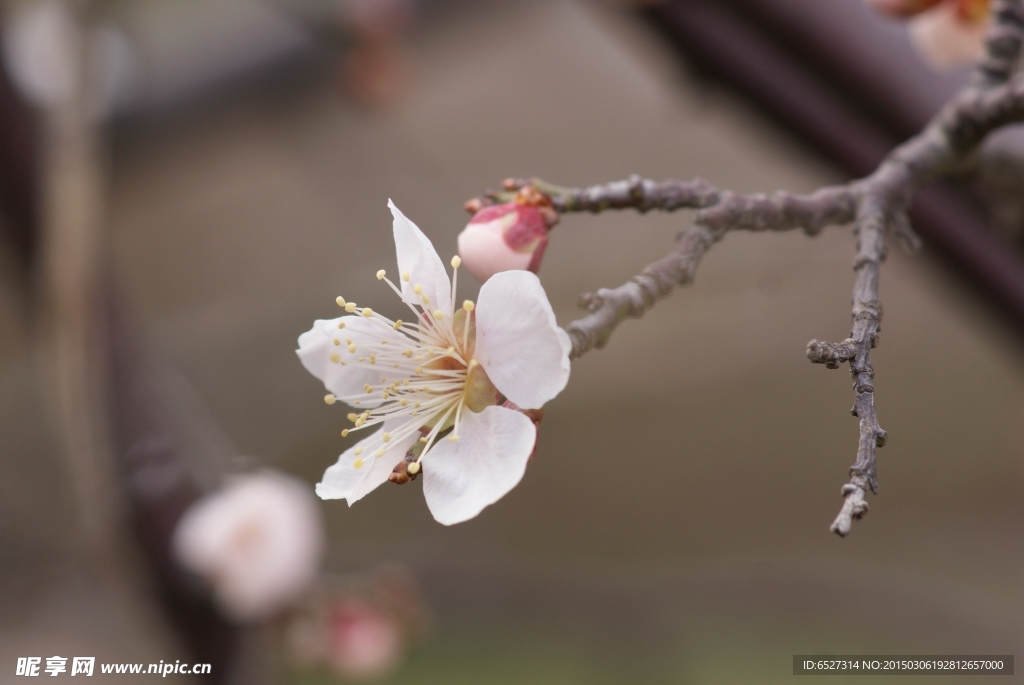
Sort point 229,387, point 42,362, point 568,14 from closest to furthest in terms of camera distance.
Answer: point 42,362 < point 229,387 < point 568,14

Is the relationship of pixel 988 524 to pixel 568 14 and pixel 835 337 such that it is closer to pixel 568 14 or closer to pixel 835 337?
pixel 835 337

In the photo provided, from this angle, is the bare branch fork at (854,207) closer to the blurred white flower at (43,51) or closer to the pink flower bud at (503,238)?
the pink flower bud at (503,238)

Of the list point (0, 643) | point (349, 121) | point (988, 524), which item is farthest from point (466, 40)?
point (988, 524)

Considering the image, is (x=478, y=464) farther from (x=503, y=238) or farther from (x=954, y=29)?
(x=954, y=29)

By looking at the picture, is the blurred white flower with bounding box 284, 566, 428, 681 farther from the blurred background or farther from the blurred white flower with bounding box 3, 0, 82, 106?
the blurred white flower with bounding box 3, 0, 82, 106

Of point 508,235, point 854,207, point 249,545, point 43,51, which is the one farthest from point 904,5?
point 43,51
